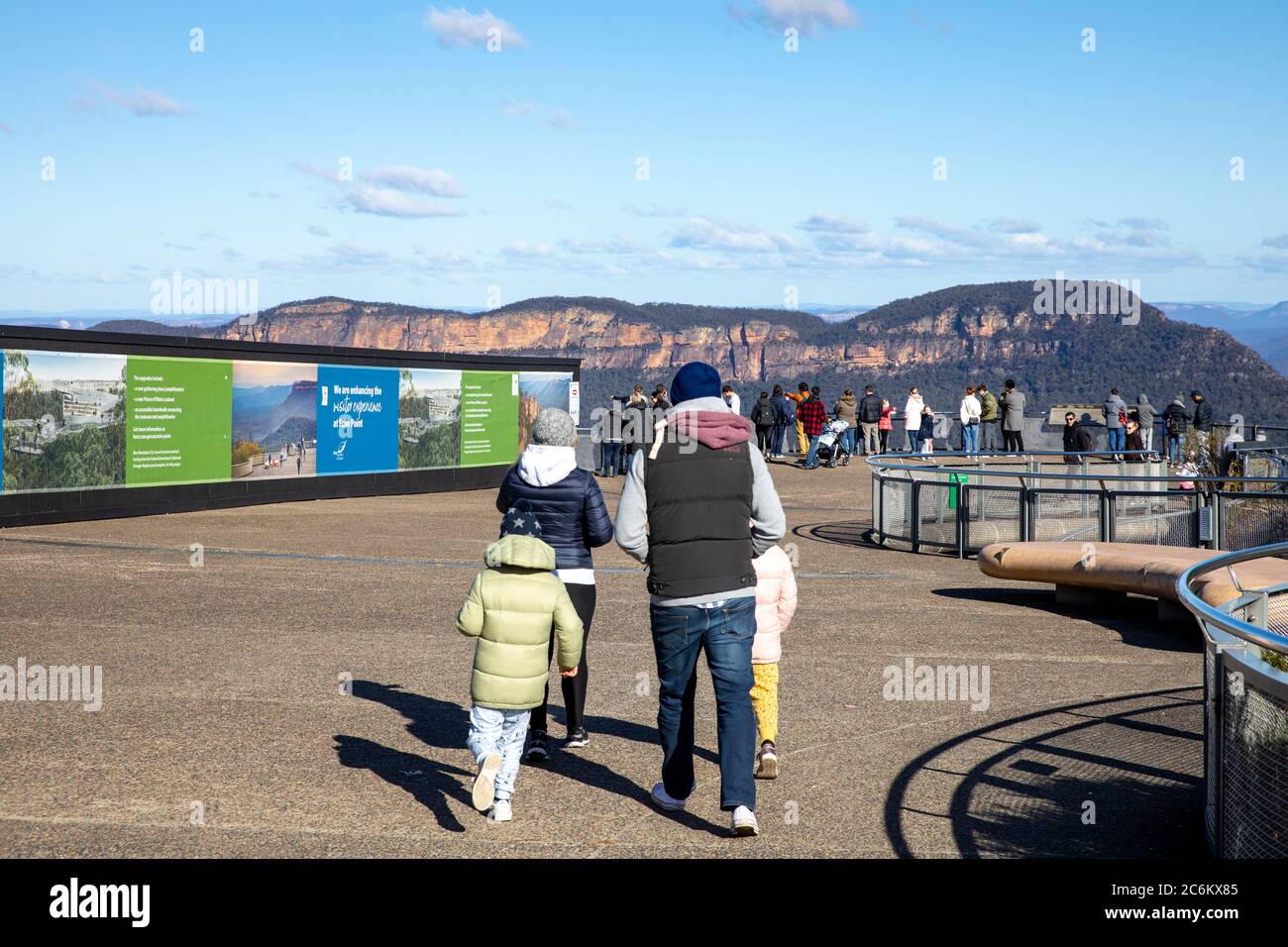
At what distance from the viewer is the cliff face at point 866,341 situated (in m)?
139

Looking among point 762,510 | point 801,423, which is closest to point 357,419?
point 801,423

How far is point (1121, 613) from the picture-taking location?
11.9 m

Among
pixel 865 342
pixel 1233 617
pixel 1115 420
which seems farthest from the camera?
pixel 865 342

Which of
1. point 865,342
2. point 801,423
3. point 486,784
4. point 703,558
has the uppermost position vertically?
point 865,342

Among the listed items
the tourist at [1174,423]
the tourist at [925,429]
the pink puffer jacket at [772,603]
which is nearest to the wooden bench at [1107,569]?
the pink puffer jacket at [772,603]

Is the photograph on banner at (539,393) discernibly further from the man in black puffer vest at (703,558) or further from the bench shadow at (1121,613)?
the man in black puffer vest at (703,558)

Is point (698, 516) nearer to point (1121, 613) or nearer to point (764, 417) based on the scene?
point (1121, 613)

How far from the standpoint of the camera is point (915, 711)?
7949mm

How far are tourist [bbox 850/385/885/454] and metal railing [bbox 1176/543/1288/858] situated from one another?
92.4ft

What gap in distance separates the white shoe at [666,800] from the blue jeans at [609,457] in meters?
23.1

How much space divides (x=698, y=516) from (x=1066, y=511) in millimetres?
11185

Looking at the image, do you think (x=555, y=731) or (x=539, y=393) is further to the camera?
(x=539, y=393)
